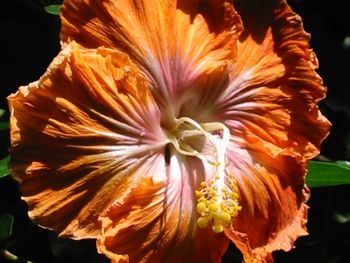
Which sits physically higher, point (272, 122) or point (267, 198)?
point (272, 122)

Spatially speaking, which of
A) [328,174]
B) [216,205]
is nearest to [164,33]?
[216,205]

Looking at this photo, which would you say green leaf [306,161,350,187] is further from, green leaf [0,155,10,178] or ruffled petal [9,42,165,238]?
green leaf [0,155,10,178]

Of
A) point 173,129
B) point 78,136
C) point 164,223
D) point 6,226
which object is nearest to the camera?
point 78,136

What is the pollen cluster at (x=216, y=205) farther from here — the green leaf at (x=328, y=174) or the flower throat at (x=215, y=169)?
the green leaf at (x=328, y=174)

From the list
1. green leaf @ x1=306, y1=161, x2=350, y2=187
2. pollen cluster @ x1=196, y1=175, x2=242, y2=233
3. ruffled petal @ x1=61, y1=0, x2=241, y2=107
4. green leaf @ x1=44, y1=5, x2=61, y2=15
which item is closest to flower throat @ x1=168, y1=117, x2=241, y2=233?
pollen cluster @ x1=196, y1=175, x2=242, y2=233

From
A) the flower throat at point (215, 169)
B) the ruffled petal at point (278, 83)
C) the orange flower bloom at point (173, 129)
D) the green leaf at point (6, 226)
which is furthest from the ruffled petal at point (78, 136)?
the green leaf at point (6, 226)

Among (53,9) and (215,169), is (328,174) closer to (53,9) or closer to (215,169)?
(215,169)

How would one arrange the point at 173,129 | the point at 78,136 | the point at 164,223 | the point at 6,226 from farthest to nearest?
the point at 6,226, the point at 173,129, the point at 164,223, the point at 78,136
